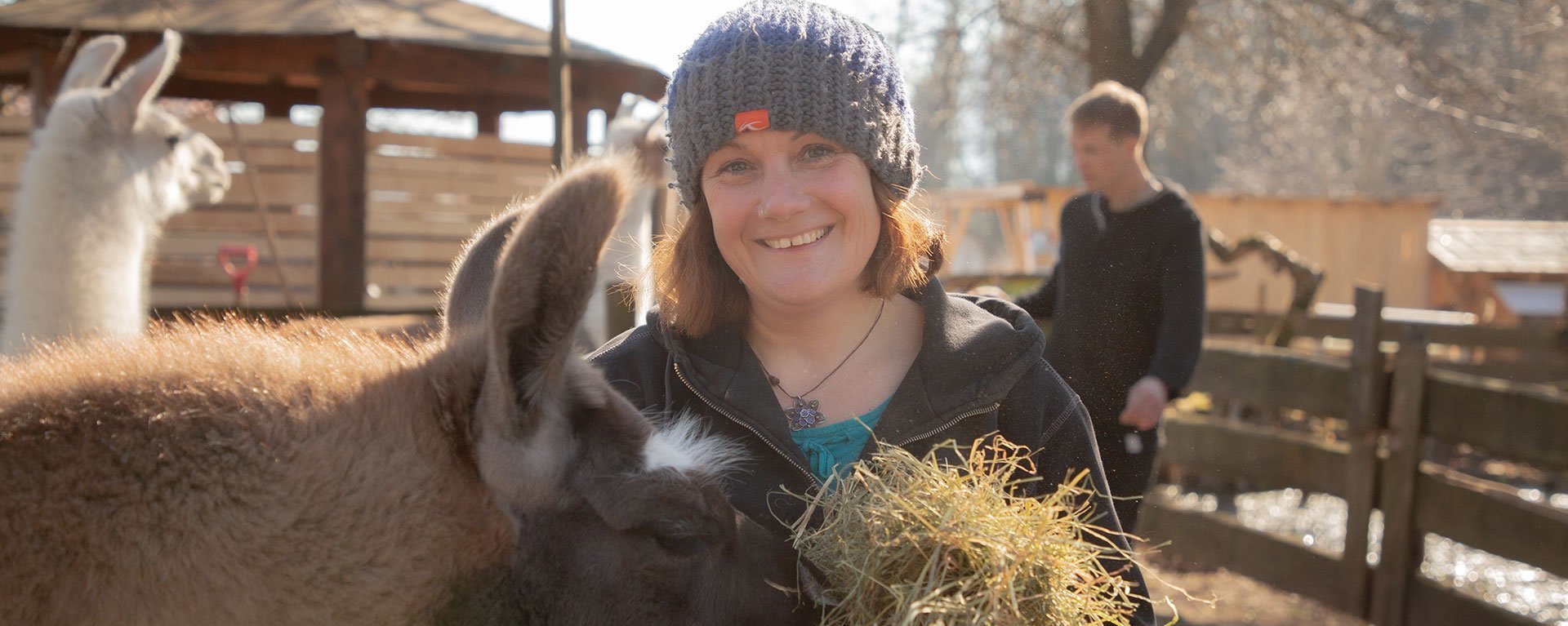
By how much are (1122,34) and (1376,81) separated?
27.8 feet

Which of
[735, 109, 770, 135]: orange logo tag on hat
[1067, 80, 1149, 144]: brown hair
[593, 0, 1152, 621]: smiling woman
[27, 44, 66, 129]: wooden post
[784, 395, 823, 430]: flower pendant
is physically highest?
[27, 44, 66, 129]: wooden post

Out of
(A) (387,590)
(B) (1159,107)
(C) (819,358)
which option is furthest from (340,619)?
(B) (1159,107)

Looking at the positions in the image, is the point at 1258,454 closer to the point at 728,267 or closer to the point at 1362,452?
the point at 1362,452

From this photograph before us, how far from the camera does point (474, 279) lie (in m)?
1.85

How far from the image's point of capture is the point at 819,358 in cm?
247

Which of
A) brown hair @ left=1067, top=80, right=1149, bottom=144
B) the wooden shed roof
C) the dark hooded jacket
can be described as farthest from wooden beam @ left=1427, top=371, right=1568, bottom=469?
the wooden shed roof

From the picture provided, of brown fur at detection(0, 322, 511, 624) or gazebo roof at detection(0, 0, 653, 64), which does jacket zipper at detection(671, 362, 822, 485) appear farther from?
gazebo roof at detection(0, 0, 653, 64)

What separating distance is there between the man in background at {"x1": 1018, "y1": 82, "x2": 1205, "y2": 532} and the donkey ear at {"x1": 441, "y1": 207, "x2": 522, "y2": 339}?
224cm

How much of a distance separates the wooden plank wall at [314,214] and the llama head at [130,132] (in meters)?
2.67

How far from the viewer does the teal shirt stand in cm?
227

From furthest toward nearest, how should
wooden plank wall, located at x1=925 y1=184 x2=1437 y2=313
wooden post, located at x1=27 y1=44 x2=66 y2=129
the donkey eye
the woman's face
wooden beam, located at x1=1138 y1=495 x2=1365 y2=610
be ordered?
wooden plank wall, located at x1=925 y1=184 x2=1437 y2=313 < wooden post, located at x1=27 y1=44 x2=66 y2=129 < wooden beam, located at x1=1138 y1=495 x2=1365 y2=610 < the woman's face < the donkey eye

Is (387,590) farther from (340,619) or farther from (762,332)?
(762,332)

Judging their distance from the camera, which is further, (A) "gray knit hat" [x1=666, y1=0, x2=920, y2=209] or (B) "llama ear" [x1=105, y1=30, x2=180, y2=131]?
(B) "llama ear" [x1=105, y1=30, x2=180, y2=131]

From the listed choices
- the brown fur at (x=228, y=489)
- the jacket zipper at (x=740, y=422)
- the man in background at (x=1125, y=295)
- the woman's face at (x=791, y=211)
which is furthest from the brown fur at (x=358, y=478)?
the man in background at (x=1125, y=295)
